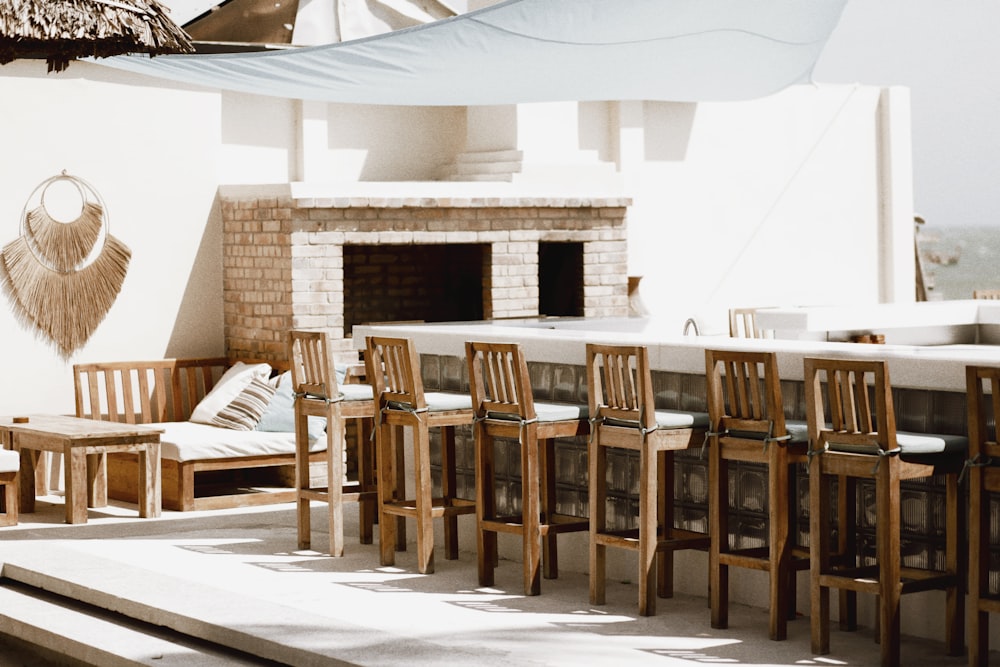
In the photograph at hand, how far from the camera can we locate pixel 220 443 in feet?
29.9

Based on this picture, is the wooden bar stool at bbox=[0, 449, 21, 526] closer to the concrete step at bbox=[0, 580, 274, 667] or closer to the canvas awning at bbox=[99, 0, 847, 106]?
the concrete step at bbox=[0, 580, 274, 667]

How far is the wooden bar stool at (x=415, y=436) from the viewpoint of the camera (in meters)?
6.81

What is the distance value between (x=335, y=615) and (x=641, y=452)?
4.51ft

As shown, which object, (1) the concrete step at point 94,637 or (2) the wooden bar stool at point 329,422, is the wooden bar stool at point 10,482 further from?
(2) the wooden bar stool at point 329,422

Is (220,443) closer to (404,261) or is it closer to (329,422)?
(329,422)

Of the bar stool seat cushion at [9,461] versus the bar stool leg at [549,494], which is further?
the bar stool seat cushion at [9,461]

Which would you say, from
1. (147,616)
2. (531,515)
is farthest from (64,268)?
(531,515)

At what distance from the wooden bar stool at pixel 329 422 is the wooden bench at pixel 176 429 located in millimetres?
1674

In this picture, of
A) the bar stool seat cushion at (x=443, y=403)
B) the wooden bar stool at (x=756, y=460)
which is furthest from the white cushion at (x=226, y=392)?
the wooden bar stool at (x=756, y=460)

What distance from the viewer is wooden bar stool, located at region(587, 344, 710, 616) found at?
5.88 metres

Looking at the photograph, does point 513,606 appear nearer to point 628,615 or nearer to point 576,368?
point 628,615

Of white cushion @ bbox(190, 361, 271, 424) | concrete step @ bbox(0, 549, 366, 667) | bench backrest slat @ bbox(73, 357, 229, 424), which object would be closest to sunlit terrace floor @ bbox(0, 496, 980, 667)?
concrete step @ bbox(0, 549, 366, 667)

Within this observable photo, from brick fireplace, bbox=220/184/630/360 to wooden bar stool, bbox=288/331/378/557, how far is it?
2.42m

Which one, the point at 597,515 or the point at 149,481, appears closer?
the point at 597,515
